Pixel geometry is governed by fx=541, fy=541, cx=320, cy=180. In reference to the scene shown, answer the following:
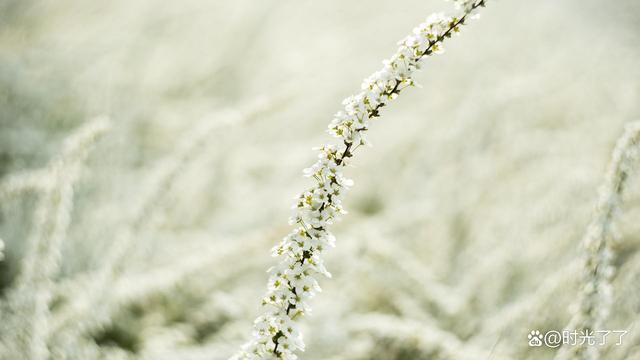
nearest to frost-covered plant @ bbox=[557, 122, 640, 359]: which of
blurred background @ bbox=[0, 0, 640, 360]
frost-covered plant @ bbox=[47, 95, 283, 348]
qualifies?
blurred background @ bbox=[0, 0, 640, 360]

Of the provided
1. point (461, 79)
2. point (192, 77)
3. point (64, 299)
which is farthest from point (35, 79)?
point (461, 79)

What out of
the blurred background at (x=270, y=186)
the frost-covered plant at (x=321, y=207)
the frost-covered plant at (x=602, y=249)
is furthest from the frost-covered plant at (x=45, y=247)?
the frost-covered plant at (x=602, y=249)

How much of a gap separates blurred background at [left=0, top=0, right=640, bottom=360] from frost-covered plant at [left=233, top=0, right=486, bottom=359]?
19.0 inches

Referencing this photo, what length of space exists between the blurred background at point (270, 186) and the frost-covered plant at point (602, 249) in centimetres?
31

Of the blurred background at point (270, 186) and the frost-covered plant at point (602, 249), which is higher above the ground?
the blurred background at point (270, 186)

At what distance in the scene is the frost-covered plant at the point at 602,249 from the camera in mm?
772

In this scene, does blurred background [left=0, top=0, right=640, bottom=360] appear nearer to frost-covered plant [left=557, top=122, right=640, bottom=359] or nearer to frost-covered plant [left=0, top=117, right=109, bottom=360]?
frost-covered plant [left=0, top=117, right=109, bottom=360]

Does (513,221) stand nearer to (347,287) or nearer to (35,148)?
(347,287)

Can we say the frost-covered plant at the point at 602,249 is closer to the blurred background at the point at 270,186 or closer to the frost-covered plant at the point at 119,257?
the blurred background at the point at 270,186

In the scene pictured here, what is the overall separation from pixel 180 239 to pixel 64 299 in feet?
1.27

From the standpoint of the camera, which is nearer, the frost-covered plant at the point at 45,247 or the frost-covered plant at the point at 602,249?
the frost-covered plant at the point at 602,249

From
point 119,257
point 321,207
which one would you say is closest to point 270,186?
point 119,257

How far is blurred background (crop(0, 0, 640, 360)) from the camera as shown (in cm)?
137

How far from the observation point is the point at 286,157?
→ 85.5 inches
